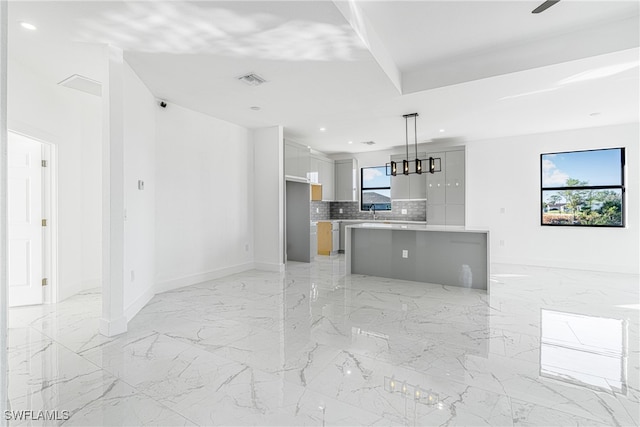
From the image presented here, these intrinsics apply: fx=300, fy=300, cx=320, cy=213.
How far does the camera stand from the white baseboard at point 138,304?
3.19 meters

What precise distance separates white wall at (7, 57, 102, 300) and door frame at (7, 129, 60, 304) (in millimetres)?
63

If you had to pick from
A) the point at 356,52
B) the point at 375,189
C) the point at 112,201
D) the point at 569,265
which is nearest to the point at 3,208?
the point at 112,201

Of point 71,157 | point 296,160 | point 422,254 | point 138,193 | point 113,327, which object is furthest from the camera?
point 296,160

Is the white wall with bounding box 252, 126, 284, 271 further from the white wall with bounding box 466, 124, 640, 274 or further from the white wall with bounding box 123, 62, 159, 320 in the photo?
the white wall with bounding box 466, 124, 640, 274

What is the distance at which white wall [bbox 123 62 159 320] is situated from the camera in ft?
10.4

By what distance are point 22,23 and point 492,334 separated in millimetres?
5034

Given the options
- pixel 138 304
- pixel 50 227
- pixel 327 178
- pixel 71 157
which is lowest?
pixel 138 304

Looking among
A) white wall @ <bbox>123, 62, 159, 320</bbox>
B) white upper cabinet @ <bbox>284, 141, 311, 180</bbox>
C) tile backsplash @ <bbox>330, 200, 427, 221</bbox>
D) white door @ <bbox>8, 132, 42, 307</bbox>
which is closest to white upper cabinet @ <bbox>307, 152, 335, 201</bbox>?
tile backsplash @ <bbox>330, 200, 427, 221</bbox>

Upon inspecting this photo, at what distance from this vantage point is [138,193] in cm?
347

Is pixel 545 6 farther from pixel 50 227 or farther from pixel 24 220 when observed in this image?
pixel 24 220

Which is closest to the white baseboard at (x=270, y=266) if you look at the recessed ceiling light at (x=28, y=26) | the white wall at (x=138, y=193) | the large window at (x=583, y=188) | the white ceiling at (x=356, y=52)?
the white wall at (x=138, y=193)

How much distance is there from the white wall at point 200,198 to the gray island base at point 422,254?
2.09 metres

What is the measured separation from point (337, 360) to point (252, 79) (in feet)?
10.2

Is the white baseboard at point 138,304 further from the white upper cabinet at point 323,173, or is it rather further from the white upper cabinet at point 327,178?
the white upper cabinet at point 327,178
